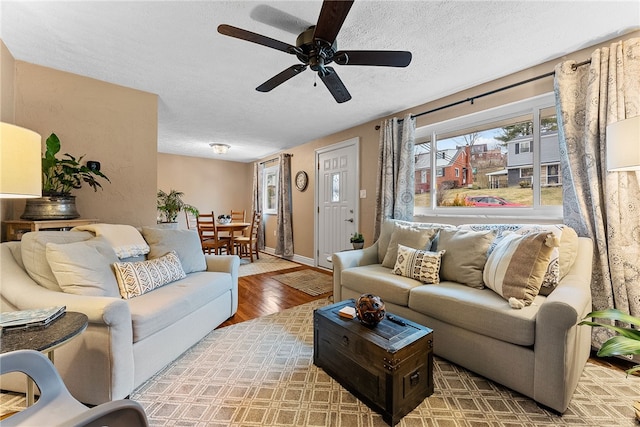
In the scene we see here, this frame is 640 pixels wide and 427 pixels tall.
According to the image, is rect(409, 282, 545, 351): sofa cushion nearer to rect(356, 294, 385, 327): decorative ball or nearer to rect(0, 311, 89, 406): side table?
rect(356, 294, 385, 327): decorative ball

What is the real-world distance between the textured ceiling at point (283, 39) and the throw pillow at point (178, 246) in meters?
1.46

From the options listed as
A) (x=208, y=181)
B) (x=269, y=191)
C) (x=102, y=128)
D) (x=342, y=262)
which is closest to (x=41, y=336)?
(x=342, y=262)

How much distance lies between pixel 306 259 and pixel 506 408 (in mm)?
3855

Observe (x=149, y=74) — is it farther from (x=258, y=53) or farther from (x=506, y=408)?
(x=506, y=408)

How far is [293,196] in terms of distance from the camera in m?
5.46

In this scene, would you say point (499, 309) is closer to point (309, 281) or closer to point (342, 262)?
point (342, 262)

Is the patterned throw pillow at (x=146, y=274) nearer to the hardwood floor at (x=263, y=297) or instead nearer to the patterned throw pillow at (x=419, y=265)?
the hardwood floor at (x=263, y=297)

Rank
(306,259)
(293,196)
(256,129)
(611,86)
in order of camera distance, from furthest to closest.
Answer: (293,196) < (306,259) < (256,129) < (611,86)

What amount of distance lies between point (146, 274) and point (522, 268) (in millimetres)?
2590

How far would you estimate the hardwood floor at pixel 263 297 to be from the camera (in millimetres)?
2727

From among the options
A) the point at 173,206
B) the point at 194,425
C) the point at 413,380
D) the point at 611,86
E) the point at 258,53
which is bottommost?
the point at 194,425

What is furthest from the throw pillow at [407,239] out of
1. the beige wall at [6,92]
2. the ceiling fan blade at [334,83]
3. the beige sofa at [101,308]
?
the beige wall at [6,92]

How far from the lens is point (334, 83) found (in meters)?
1.90

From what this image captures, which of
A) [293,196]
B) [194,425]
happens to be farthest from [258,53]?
[293,196]
